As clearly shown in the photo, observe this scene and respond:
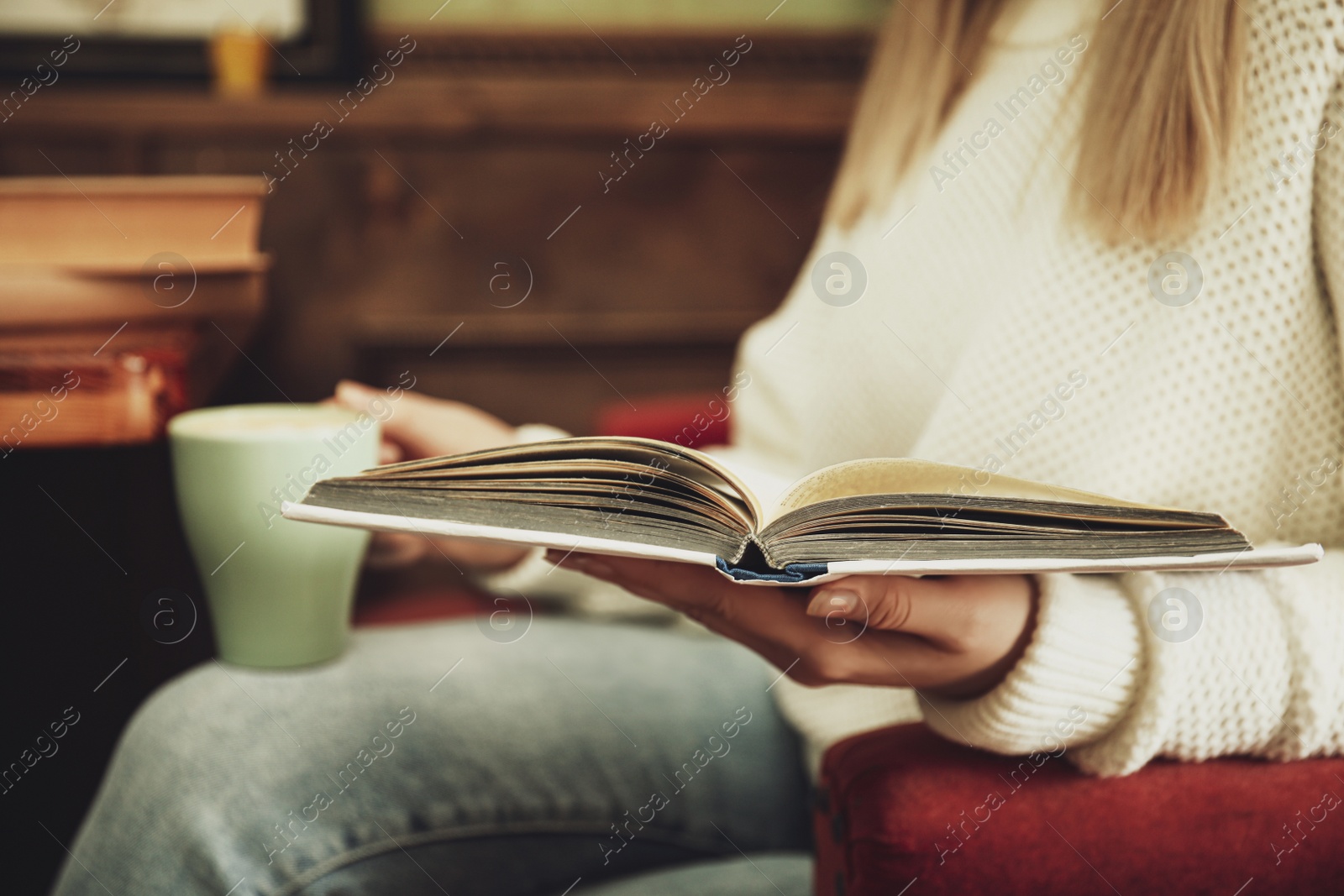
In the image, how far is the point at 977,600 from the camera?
1.43 feet

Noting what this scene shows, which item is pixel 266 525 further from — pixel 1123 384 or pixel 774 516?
pixel 1123 384

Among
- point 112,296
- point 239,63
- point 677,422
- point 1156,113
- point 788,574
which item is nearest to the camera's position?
point 788,574


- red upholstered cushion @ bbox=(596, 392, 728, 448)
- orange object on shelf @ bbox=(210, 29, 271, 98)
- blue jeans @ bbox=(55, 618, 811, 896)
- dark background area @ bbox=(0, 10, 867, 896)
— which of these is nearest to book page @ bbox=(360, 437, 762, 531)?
blue jeans @ bbox=(55, 618, 811, 896)

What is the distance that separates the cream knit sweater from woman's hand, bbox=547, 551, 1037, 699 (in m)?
0.02

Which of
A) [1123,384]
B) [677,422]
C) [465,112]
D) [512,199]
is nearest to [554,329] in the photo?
[512,199]

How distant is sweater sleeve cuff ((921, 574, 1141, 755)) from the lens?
17.3 inches

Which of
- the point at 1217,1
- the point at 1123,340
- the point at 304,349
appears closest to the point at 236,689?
the point at 1123,340

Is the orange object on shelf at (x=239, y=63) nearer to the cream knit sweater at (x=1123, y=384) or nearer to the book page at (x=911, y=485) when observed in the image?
the cream knit sweater at (x=1123, y=384)

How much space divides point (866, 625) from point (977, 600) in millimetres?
57

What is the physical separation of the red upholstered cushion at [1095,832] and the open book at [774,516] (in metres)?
0.11

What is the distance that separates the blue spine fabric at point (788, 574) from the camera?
355 mm

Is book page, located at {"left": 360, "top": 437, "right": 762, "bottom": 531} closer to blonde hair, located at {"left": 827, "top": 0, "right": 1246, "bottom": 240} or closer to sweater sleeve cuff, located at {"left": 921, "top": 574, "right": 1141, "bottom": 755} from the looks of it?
sweater sleeve cuff, located at {"left": 921, "top": 574, "right": 1141, "bottom": 755}

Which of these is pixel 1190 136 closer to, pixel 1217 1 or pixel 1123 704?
pixel 1217 1

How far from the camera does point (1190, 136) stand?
0.53 m
